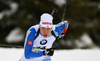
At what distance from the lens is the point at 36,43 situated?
292 cm

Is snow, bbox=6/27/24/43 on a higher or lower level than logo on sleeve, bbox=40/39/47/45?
higher

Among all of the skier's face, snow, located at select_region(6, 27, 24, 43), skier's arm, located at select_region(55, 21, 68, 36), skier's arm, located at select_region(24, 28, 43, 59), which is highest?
snow, located at select_region(6, 27, 24, 43)

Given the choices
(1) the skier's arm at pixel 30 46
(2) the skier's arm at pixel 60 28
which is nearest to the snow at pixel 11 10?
(2) the skier's arm at pixel 60 28

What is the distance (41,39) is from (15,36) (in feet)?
32.7

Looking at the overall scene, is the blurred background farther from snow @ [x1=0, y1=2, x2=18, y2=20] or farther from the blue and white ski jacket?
the blue and white ski jacket

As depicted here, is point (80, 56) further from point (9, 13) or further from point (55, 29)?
point (9, 13)

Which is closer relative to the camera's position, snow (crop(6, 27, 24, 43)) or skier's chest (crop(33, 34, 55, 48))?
skier's chest (crop(33, 34, 55, 48))

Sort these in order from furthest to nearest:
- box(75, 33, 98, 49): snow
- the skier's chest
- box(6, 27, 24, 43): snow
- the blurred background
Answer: box(75, 33, 98, 49): snow, box(6, 27, 24, 43): snow, the blurred background, the skier's chest

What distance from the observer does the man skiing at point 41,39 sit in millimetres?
2730

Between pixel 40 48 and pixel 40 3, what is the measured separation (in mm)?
7864

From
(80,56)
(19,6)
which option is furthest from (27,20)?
(80,56)

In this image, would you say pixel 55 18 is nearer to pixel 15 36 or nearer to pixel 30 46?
pixel 15 36

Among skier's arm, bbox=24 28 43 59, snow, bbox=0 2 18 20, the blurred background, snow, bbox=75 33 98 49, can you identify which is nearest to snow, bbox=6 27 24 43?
the blurred background

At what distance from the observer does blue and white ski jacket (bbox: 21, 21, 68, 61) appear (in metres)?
2.76
